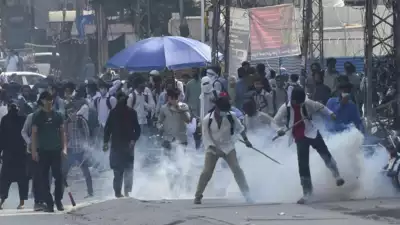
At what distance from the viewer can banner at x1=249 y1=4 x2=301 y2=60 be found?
85.3ft

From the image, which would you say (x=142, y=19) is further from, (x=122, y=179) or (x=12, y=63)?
(x=122, y=179)

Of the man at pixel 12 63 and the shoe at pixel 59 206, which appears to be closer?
the shoe at pixel 59 206

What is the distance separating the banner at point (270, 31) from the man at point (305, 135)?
37.6 ft

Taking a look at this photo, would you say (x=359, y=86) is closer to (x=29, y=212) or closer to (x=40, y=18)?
(x=29, y=212)

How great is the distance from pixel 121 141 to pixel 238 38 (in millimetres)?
10914

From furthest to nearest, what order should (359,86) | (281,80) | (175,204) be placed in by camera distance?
(359,86) → (281,80) → (175,204)

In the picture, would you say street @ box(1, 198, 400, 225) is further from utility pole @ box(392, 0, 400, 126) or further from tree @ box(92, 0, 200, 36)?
tree @ box(92, 0, 200, 36)

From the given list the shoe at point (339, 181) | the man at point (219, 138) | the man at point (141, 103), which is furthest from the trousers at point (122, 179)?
the man at point (141, 103)

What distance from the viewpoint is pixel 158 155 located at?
718 inches

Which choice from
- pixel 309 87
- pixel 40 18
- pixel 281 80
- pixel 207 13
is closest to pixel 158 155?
pixel 281 80

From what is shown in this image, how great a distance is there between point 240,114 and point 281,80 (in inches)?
117

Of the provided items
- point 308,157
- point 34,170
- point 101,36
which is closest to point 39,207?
point 34,170

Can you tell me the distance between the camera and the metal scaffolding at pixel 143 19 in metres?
43.1

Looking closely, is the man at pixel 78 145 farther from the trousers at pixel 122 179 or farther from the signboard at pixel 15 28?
the signboard at pixel 15 28
